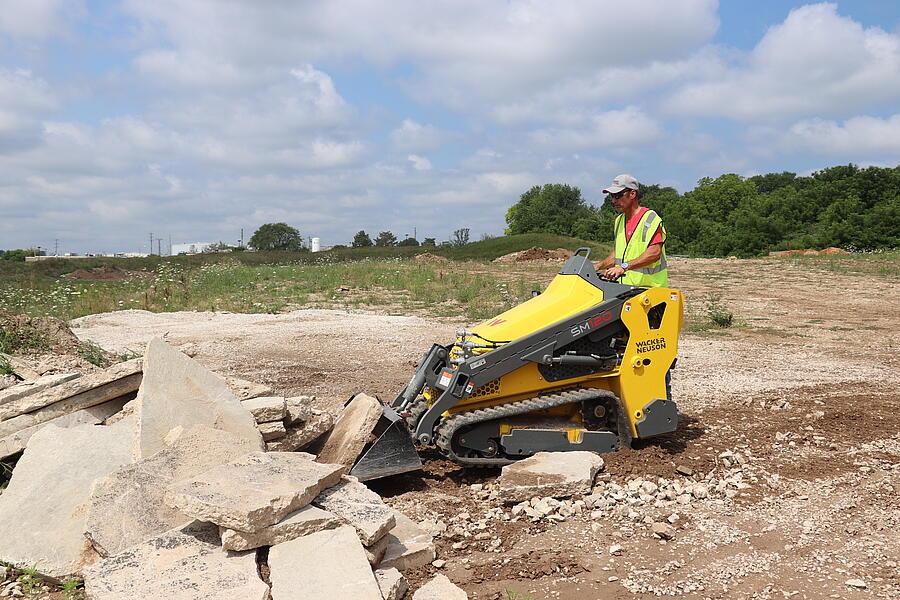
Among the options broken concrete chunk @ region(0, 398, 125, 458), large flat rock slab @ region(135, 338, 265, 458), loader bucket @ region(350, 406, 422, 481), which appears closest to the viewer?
large flat rock slab @ region(135, 338, 265, 458)

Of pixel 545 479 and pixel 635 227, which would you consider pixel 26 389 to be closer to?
pixel 545 479

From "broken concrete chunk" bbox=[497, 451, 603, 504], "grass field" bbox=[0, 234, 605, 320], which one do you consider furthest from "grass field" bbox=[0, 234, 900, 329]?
"broken concrete chunk" bbox=[497, 451, 603, 504]

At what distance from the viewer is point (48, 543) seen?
4289 mm

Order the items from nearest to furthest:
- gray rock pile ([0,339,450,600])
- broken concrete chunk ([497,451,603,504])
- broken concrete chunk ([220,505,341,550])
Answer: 1. gray rock pile ([0,339,450,600])
2. broken concrete chunk ([220,505,341,550])
3. broken concrete chunk ([497,451,603,504])

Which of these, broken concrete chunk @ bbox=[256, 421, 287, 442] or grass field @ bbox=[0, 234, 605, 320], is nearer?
broken concrete chunk @ bbox=[256, 421, 287, 442]

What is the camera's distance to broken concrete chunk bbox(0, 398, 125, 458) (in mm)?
5473

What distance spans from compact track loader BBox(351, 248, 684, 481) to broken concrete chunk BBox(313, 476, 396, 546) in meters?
0.98

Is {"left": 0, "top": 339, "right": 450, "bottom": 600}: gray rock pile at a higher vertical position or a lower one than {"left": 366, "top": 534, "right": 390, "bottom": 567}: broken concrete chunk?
higher

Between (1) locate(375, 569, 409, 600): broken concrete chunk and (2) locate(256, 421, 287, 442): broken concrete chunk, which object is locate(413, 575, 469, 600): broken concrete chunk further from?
(2) locate(256, 421, 287, 442): broken concrete chunk

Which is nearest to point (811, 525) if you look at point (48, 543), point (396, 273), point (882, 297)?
point (48, 543)

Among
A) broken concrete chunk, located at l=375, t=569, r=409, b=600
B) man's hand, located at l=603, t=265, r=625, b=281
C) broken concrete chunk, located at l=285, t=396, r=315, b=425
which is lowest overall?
broken concrete chunk, located at l=375, t=569, r=409, b=600

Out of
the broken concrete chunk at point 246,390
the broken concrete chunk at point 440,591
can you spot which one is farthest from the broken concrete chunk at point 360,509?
the broken concrete chunk at point 246,390

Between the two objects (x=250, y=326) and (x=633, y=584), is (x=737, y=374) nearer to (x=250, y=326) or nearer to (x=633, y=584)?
(x=633, y=584)

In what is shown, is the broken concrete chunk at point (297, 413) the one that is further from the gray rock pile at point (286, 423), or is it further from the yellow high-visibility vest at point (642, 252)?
the yellow high-visibility vest at point (642, 252)
